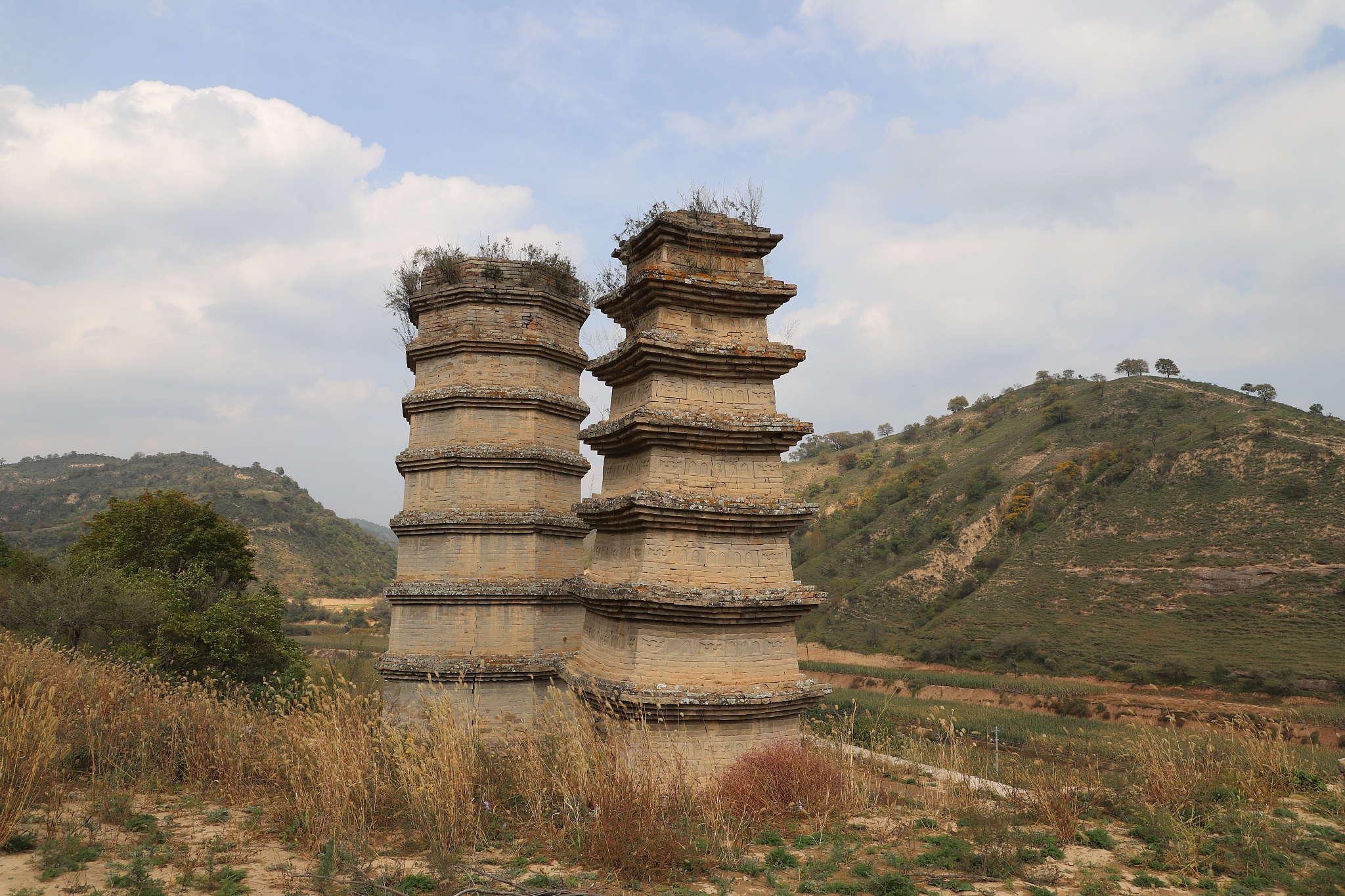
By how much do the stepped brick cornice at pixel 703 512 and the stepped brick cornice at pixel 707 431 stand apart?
649 millimetres

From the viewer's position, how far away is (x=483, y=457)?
12.4 m

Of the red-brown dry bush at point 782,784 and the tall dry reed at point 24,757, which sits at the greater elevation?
the tall dry reed at point 24,757

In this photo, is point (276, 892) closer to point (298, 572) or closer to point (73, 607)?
point (73, 607)

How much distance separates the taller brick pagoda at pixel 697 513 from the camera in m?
8.45

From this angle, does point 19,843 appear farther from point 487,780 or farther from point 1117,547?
point 1117,547

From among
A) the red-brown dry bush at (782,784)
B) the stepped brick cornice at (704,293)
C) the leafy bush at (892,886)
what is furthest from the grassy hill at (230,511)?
the leafy bush at (892,886)

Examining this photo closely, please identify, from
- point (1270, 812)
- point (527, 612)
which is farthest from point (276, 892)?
point (1270, 812)

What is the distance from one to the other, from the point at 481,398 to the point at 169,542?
19.5m

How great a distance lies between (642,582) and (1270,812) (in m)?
7.85

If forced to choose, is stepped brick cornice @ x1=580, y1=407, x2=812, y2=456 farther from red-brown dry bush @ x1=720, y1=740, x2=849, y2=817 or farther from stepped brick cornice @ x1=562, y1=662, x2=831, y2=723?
red-brown dry bush @ x1=720, y1=740, x2=849, y2=817

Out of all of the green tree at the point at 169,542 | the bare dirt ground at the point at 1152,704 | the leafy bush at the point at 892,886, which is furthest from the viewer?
the bare dirt ground at the point at 1152,704

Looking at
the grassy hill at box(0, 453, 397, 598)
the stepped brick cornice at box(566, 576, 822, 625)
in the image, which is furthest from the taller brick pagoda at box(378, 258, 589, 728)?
the grassy hill at box(0, 453, 397, 598)

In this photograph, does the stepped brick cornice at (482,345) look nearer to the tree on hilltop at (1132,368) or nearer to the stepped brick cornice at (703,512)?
the stepped brick cornice at (703,512)

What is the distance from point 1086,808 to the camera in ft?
27.6
